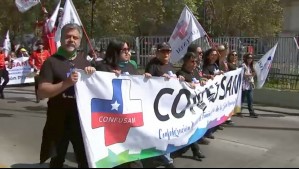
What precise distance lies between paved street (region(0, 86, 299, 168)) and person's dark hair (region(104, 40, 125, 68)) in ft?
4.98

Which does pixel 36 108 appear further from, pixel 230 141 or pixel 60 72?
pixel 60 72

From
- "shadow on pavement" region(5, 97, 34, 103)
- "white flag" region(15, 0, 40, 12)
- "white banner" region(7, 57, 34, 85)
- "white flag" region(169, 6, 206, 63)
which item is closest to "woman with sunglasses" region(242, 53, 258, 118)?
"white flag" region(169, 6, 206, 63)

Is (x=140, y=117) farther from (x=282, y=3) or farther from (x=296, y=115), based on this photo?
(x=282, y=3)

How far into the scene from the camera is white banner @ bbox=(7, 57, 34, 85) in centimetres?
1733

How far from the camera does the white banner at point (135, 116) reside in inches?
192

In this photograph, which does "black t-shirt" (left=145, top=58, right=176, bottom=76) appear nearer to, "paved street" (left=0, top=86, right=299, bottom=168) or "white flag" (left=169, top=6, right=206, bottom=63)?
"paved street" (left=0, top=86, right=299, bottom=168)

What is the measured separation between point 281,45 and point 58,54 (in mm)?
10451

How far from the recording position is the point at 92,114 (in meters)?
4.90

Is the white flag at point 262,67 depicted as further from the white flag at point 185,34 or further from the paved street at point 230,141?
the white flag at point 185,34

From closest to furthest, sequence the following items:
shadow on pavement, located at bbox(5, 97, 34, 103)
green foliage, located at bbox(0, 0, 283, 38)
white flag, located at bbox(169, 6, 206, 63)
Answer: white flag, located at bbox(169, 6, 206, 63) → shadow on pavement, located at bbox(5, 97, 34, 103) → green foliage, located at bbox(0, 0, 283, 38)

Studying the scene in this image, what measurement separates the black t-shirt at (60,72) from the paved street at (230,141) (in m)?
1.44

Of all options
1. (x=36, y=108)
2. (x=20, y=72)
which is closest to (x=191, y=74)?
(x=36, y=108)

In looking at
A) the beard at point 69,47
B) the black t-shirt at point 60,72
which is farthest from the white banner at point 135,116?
the beard at point 69,47

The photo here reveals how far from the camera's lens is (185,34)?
34.5ft
